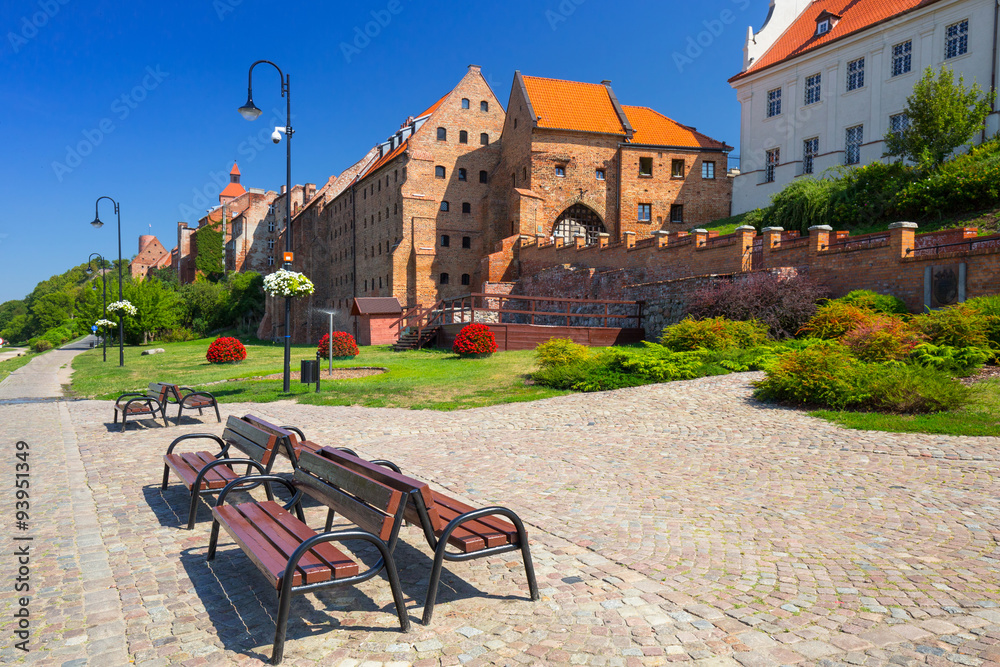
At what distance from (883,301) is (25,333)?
5585 inches

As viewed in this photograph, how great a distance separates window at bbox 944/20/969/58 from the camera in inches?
1190

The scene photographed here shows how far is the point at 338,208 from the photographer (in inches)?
2534

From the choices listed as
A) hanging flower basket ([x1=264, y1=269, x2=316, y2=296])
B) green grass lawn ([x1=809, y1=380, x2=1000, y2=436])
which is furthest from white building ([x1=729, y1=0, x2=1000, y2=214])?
hanging flower basket ([x1=264, y1=269, x2=316, y2=296])

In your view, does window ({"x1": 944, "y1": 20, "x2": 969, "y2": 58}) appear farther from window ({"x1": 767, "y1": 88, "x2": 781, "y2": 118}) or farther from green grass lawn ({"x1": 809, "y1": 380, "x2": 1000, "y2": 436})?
green grass lawn ({"x1": 809, "y1": 380, "x2": 1000, "y2": 436})

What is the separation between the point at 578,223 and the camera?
4547 cm

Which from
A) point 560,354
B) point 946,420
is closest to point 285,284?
point 560,354

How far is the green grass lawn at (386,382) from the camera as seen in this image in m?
14.9

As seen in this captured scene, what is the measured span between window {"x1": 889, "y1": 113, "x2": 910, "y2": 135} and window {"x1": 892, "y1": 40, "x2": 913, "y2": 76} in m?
2.21

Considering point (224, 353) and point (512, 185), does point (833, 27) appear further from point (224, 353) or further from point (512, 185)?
point (224, 353)

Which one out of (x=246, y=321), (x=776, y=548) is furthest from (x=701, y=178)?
(x=246, y=321)

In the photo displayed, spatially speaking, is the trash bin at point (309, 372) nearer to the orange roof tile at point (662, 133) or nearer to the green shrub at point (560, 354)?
the green shrub at point (560, 354)

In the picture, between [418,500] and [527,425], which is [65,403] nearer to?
[527,425]

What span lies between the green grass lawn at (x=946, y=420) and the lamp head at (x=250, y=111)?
13.6 meters

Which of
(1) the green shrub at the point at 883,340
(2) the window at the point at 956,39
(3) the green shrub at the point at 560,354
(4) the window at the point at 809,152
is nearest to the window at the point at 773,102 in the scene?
(4) the window at the point at 809,152
